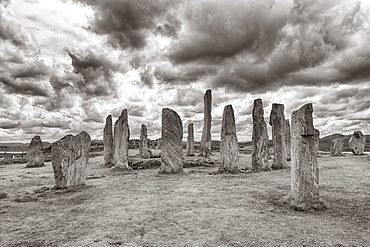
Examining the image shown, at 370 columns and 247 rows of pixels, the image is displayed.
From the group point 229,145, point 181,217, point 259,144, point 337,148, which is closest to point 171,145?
point 229,145

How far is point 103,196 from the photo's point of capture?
8961 millimetres

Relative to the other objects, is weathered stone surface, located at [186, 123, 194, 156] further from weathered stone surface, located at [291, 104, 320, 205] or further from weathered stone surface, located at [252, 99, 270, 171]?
weathered stone surface, located at [291, 104, 320, 205]

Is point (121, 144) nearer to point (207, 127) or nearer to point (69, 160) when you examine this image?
point (69, 160)

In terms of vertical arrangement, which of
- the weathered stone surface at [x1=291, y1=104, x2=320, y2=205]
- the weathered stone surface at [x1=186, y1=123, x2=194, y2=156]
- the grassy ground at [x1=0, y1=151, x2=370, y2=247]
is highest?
the weathered stone surface at [x1=186, y1=123, x2=194, y2=156]

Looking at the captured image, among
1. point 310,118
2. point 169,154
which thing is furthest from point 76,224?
point 169,154

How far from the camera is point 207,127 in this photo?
86.0 ft

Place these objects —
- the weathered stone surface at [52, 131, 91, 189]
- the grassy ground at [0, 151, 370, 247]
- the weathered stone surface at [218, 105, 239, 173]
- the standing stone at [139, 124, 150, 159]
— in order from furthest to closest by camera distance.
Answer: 1. the standing stone at [139, 124, 150, 159]
2. the weathered stone surface at [218, 105, 239, 173]
3. the weathered stone surface at [52, 131, 91, 189]
4. the grassy ground at [0, 151, 370, 247]

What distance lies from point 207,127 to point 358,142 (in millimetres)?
14583

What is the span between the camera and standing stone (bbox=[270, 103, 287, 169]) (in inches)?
621

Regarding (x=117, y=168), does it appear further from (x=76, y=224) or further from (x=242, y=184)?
(x=76, y=224)

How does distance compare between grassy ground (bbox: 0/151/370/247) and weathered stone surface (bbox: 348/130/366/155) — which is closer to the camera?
grassy ground (bbox: 0/151/370/247)

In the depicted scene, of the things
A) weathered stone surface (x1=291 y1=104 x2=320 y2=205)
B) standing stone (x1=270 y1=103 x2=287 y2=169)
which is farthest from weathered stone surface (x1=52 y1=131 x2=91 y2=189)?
standing stone (x1=270 y1=103 x2=287 y2=169)

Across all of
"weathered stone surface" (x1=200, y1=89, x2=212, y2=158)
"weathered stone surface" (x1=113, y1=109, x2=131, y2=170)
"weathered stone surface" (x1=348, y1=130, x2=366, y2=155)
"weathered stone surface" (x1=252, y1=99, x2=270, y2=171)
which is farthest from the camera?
"weathered stone surface" (x1=200, y1=89, x2=212, y2=158)

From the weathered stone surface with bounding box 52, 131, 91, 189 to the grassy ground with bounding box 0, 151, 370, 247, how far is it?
2.19 ft
